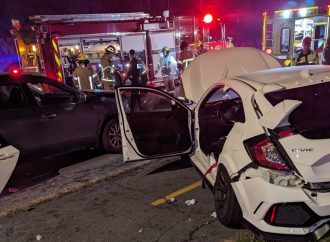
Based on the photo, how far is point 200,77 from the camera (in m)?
5.61

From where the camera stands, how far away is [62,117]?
5.63 meters

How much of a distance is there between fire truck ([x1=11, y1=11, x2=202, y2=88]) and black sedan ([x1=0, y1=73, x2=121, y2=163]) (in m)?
4.52

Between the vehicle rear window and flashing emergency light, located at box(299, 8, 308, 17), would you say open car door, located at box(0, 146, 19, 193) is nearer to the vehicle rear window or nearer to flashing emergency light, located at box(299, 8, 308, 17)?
the vehicle rear window

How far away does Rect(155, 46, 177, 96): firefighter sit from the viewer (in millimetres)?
12070

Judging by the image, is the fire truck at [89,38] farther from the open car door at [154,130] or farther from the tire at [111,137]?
the open car door at [154,130]

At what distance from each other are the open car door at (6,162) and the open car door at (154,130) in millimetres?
1344

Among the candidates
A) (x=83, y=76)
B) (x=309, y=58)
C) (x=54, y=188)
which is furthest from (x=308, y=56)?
(x=54, y=188)

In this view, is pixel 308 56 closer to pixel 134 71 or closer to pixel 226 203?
pixel 134 71

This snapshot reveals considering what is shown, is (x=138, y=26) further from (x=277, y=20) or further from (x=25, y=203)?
(x=25, y=203)

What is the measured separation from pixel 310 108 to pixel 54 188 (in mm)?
3511

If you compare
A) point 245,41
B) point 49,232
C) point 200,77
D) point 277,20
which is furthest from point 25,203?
point 245,41

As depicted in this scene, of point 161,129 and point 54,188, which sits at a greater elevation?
point 161,129

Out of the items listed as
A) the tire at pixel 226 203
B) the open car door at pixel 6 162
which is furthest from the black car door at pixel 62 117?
the tire at pixel 226 203

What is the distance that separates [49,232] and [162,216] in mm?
1209
